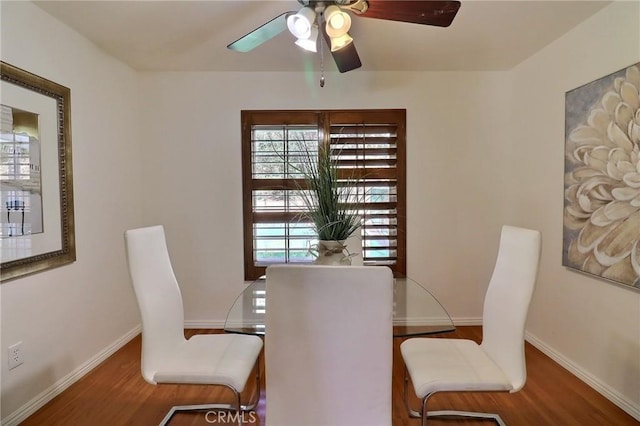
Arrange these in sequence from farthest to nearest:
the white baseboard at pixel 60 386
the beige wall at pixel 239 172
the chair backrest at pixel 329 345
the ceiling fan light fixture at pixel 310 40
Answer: the beige wall at pixel 239 172 < the white baseboard at pixel 60 386 < the ceiling fan light fixture at pixel 310 40 < the chair backrest at pixel 329 345

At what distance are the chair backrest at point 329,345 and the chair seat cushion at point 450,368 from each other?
0.38 m

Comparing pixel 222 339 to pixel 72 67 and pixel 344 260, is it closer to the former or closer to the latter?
pixel 344 260

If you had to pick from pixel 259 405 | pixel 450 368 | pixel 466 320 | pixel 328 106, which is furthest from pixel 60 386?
pixel 466 320

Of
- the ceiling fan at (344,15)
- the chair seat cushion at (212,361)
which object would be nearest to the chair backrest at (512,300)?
the ceiling fan at (344,15)

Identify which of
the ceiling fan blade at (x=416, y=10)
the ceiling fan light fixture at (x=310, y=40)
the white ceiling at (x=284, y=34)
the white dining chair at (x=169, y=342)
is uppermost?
the white ceiling at (x=284, y=34)

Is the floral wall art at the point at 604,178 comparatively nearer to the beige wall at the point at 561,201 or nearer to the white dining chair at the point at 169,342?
the beige wall at the point at 561,201

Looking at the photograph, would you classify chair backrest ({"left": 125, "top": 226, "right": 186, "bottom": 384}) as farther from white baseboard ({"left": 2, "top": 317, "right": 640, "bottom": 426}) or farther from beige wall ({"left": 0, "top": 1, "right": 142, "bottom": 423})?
white baseboard ({"left": 2, "top": 317, "right": 640, "bottom": 426})

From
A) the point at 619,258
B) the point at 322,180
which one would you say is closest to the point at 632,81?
the point at 619,258

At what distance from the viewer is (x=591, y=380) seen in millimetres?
2145

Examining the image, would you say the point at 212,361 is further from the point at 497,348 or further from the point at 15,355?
the point at 497,348

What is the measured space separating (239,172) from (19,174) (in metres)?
1.55

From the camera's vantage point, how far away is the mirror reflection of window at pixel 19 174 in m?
1.77

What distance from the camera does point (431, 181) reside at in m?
3.11

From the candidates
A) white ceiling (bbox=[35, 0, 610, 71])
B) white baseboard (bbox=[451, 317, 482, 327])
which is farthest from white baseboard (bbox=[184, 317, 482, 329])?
white ceiling (bbox=[35, 0, 610, 71])
